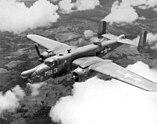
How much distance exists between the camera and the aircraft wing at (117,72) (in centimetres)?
4337

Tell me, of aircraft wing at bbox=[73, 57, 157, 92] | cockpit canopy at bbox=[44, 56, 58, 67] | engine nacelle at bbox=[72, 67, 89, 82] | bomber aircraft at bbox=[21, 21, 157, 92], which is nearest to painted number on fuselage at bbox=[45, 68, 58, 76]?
bomber aircraft at bbox=[21, 21, 157, 92]

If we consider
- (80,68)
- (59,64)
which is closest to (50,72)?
(59,64)

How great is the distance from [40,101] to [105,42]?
131043 mm

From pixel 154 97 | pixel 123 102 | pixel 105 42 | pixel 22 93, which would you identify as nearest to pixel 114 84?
pixel 123 102

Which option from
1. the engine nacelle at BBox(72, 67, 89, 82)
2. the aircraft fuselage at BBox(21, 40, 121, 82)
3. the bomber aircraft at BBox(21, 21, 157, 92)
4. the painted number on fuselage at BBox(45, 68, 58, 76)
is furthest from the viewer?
the painted number on fuselage at BBox(45, 68, 58, 76)

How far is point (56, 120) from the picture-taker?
18175 centimetres

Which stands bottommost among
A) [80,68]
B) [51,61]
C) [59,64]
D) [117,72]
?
[117,72]

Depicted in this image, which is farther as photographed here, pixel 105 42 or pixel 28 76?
pixel 105 42

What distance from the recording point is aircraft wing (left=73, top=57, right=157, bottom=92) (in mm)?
43372

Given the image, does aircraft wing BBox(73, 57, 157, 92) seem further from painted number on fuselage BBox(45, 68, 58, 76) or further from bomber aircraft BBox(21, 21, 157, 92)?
painted number on fuselage BBox(45, 68, 58, 76)

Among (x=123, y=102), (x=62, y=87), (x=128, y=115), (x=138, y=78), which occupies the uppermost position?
(x=138, y=78)

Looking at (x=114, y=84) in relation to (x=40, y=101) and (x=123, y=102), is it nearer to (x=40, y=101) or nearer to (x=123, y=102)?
(x=123, y=102)

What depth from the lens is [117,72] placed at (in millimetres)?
48906

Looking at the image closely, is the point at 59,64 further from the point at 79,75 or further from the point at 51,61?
the point at 79,75
